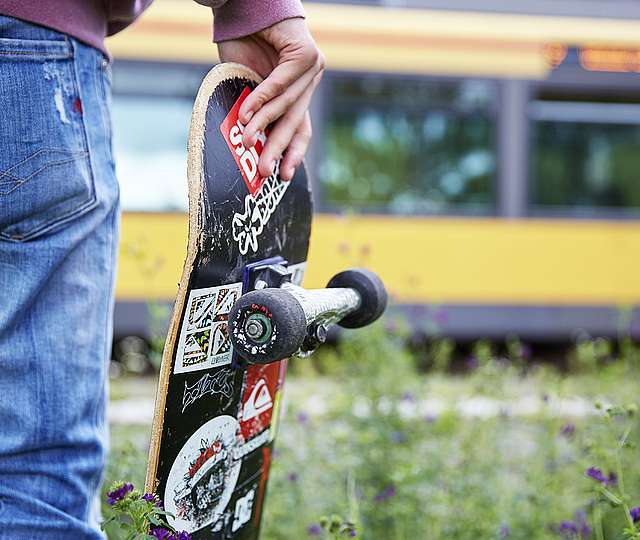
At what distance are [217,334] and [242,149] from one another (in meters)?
0.27

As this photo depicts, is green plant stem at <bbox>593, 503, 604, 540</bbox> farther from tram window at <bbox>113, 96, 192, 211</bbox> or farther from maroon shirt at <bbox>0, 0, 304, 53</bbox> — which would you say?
tram window at <bbox>113, 96, 192, 211</bbox>

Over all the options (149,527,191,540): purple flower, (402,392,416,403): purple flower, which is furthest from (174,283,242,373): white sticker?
(402,392,416,403): purple flower

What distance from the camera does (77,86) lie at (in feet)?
4.16

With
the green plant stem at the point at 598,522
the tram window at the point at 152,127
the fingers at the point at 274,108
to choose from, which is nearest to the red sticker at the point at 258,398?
the fingers at the point at 274,108

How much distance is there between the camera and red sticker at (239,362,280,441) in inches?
54.8

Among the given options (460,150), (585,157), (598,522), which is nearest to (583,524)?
(598,522)

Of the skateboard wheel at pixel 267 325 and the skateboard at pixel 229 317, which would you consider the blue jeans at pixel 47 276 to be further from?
the skateboard wheel at pixel 267 325

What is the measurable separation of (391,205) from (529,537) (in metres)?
4.99

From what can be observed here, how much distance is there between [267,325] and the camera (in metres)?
1.09

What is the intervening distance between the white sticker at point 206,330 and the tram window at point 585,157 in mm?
6412

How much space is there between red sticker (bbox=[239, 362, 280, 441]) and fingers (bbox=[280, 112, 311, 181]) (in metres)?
0.30

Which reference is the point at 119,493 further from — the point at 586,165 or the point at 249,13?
the point at 586,165

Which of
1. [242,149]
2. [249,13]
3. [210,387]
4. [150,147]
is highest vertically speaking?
[249,13]

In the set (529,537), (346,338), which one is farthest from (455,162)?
(529,537)
